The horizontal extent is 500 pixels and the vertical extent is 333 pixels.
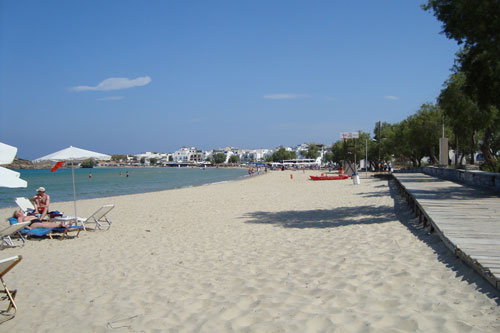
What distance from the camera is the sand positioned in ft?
13.0

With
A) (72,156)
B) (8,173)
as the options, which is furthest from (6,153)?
(72,156)

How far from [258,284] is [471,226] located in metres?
3.88

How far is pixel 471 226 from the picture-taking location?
6766 mm

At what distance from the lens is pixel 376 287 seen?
187 inches

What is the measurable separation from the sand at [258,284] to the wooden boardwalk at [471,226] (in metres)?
0.19

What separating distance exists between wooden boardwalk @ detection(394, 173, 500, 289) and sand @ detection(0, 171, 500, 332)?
0.19 m

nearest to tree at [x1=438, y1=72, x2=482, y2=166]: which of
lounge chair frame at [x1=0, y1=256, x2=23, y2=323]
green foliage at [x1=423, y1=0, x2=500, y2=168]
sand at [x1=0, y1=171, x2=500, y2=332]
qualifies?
green foliage at [x1=423, y1=0, x2=500, y2=168]

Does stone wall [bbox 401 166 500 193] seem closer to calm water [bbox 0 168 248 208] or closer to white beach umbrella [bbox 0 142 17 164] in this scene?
white beach umbrella [bbox 0 142 17 164]

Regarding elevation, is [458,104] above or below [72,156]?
above

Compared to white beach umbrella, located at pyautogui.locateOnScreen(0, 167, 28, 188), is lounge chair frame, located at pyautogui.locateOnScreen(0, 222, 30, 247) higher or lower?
lower

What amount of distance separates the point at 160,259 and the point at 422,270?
4431 mm

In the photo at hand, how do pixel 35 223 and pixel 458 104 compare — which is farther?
pixel 458 104

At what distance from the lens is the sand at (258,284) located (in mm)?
3953

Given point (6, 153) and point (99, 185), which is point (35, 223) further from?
point (99, 185)
